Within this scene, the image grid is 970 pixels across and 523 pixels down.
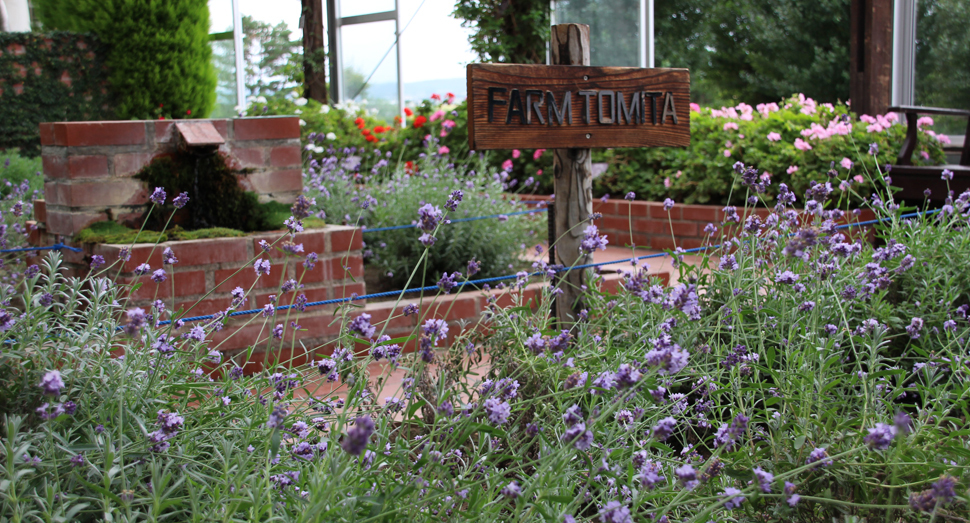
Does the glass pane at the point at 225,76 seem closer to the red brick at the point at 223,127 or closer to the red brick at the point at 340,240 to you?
the red brick at the point at 223,127

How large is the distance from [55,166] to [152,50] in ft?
21.9

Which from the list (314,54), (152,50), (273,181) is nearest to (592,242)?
(273,181)

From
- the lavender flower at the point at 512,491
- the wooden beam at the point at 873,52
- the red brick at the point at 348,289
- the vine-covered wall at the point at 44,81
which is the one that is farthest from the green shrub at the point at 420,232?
the vine-covered wall at the point at 44,81

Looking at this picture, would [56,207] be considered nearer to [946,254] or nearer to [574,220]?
[574,220]

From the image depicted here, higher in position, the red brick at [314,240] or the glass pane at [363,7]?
the glass pane at [363,7]

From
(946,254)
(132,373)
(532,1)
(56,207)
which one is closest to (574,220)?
(946,254)

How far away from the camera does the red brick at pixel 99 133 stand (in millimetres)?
2754

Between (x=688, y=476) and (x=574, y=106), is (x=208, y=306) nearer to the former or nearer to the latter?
(x=574, y=106)

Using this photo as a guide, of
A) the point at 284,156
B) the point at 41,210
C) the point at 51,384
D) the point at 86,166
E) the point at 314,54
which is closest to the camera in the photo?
the point at 51,384

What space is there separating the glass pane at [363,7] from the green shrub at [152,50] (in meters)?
3.05

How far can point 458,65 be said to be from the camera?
36.1ft

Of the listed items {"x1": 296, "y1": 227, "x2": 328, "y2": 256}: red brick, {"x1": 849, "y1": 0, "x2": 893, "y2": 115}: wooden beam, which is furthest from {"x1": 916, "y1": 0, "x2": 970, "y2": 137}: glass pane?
{"x1": 296, "y1": 227, "x2": 328, "y2": 256}: red brick

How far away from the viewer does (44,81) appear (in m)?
8.79

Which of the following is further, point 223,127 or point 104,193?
point 223,127
